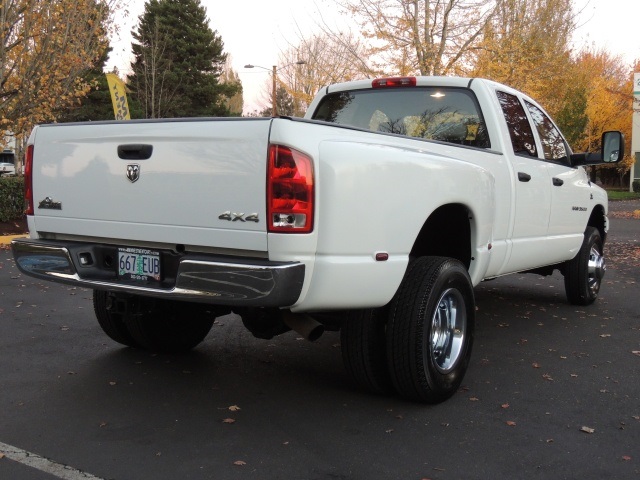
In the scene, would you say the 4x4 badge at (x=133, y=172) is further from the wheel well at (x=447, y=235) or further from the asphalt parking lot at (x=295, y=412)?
the wheel well at (x=447, y=235)

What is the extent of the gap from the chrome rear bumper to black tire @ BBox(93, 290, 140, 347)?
3.14ft

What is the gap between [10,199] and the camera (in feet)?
50.3

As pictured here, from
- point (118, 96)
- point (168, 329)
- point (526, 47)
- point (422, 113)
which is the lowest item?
point (168, 329)

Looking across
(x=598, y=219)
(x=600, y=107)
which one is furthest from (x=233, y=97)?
(x=598, y=219)

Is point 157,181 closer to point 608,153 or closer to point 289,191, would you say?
point 289,191

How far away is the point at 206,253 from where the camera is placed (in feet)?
11.4

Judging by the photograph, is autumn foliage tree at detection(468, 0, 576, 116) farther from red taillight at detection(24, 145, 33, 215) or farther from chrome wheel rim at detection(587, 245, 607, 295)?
red taillight at detection(24, 145, 33, 215)

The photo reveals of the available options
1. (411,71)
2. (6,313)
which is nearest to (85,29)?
(411,71)

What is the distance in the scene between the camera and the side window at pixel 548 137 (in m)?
5.99

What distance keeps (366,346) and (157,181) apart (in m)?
1.44

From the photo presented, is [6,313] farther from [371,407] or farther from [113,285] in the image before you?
[371,407]

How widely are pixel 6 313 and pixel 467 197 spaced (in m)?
4.49

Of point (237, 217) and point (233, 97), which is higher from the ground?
point (233, 97)

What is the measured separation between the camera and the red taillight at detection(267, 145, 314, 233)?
10.6 feet
